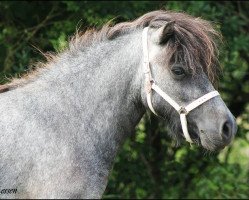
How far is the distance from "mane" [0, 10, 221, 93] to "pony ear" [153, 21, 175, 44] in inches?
1.4

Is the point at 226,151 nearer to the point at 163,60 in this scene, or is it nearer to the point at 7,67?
the point at 7,67

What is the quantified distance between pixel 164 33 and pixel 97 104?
64cm

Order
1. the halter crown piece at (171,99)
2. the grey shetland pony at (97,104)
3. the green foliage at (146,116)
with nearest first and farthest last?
the grey shetland pony at (97,104)
the halter crown piece at (171,99)
the green foliage at (146,116)

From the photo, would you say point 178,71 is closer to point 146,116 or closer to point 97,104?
point 97,104

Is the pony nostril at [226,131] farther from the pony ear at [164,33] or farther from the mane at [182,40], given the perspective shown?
the pony ear at [164,33]

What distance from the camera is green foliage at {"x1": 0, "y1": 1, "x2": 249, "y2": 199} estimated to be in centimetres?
667

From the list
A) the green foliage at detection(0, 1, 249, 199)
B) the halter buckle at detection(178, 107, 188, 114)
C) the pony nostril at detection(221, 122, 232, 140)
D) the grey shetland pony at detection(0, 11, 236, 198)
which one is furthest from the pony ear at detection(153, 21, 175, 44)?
the green foliage at detection(0, 1, 249, 199)

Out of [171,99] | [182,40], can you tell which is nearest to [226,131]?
[171,99]

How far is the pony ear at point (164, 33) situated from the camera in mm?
3932

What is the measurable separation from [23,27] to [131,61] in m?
3.29

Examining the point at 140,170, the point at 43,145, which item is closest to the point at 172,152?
the point at 140,170

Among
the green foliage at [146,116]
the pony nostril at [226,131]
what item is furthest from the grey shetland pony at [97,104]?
the green foliage at [146,116]

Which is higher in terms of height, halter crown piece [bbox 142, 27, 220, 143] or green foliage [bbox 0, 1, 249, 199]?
halter crown piece [bbox 142, 27, 220, 143]

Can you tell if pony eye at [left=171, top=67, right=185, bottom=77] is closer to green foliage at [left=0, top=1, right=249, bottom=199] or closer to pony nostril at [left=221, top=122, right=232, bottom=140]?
pony nostril at [left=221, top=122, right=232, bottom=140]
